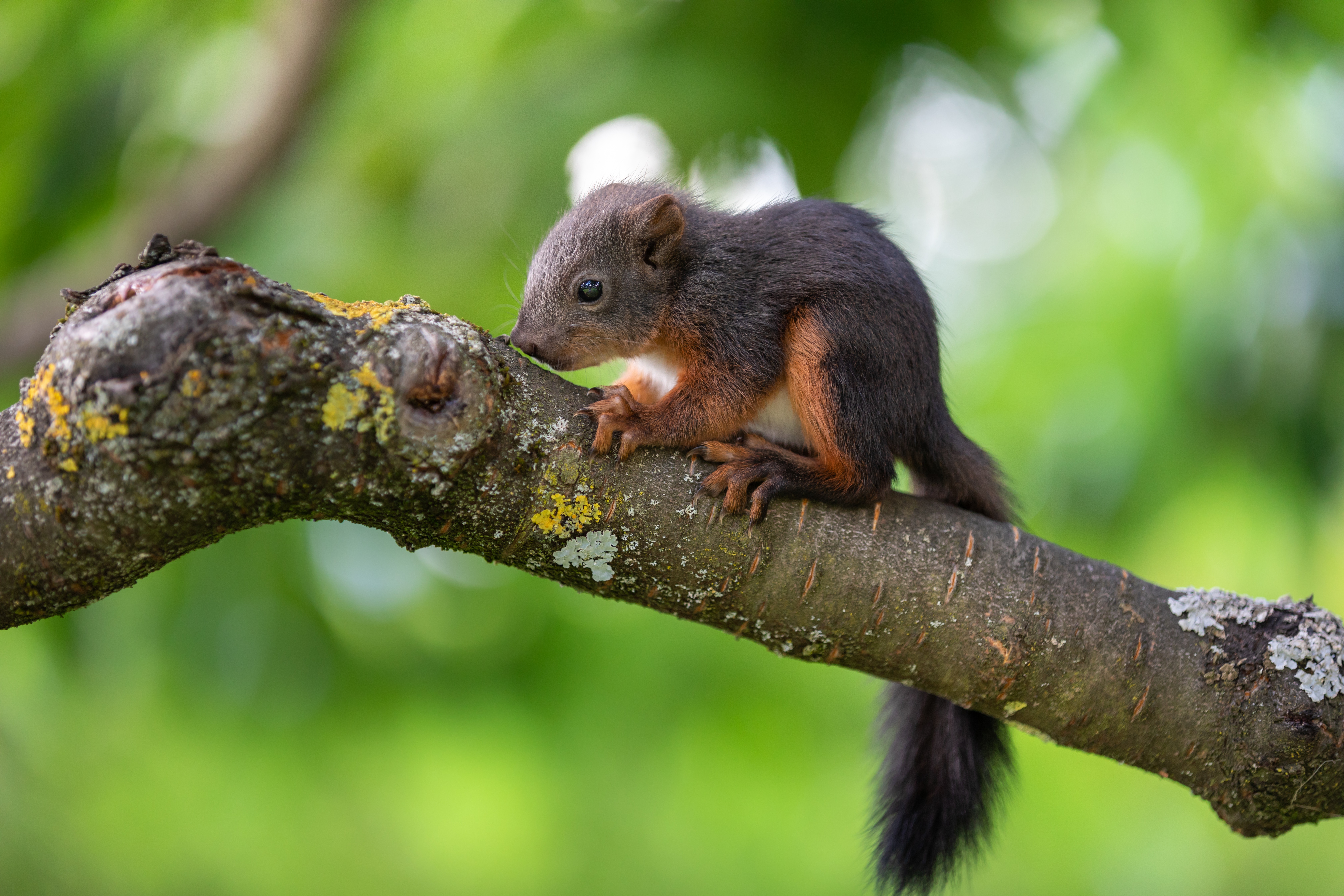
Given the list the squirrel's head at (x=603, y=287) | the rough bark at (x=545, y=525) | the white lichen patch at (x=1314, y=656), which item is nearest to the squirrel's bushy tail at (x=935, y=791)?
the rough bark at (x=545, y=525)

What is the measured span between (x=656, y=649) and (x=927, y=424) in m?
2.76

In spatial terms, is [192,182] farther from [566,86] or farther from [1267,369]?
[1267,369]

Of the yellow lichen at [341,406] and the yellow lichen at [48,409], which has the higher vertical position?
the yellow lichen at [341,406]

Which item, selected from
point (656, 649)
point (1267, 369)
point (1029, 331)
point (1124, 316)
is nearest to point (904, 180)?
point (1029, 331)

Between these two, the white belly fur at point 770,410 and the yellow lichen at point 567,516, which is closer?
the yellow lichen at point 567,516

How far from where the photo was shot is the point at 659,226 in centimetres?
312

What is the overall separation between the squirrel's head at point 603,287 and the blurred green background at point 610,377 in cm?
73

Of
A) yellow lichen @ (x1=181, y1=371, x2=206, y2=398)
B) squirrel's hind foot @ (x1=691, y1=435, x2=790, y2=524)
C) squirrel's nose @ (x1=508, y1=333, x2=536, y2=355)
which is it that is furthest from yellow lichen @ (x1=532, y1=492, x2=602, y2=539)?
squirrel's nose @ (x1=508, y1=333, x2=536, y2=355)

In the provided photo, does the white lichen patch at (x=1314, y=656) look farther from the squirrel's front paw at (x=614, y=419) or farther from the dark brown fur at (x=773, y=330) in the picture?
the squirrel's front paw at (x=614, y=419)

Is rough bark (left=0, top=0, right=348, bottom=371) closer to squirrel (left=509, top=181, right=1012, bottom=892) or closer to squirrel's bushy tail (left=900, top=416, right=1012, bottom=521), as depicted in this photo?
squirrel (left=509, top=181, right=1012, bottom=892)

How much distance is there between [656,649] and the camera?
525 cm

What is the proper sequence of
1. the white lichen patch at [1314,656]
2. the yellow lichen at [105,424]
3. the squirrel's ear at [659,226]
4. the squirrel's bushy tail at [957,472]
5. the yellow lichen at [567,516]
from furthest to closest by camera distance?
the squirrel's ear at [659,226] < the squirrel's bushy tail at [957,472] < the white lichen patch at [1314,656] < the yellow lichen at [567,516] < the yellow lichen at [105,424]

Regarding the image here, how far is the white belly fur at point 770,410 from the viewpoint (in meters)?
3.00

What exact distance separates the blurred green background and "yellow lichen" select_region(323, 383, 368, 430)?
222 centimetres
